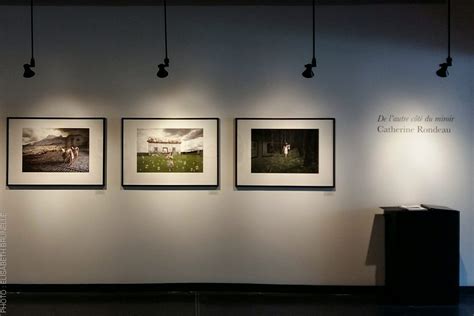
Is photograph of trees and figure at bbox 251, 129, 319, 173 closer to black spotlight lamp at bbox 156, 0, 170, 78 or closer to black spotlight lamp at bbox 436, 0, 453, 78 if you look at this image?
black spotlight lamp at bbox 156, 0, 170, 78

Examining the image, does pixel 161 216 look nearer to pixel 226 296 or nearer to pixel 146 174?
pixel 146 174

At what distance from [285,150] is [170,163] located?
1314 millimetres

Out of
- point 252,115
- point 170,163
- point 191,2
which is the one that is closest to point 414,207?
point 252,115

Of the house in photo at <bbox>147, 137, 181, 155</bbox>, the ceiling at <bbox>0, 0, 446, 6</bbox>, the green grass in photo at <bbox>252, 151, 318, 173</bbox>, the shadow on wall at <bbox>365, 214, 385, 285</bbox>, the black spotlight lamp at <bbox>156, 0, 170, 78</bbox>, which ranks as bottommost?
the shadow on wall at <bbox>365, 214, 385, 285</bbox>

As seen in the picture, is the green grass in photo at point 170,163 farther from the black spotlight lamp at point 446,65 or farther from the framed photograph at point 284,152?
the black spotlight lamp at point 446,65

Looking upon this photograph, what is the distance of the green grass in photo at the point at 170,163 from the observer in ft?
13.4

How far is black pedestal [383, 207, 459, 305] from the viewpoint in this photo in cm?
366

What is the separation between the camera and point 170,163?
408cm

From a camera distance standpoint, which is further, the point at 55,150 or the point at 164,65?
the point at 55,150

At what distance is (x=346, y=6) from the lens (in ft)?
13.6

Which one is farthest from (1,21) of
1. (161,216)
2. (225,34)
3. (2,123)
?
(161,216)

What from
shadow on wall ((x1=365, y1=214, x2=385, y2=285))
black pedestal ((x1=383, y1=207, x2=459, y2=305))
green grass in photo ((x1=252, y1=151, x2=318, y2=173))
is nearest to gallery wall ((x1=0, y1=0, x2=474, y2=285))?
shadow on wall ((x1=365, y1=214, x2=385, y2=285))

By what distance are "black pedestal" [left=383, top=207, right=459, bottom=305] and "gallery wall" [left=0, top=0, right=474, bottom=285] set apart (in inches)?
14.5

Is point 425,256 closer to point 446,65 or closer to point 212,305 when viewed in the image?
point 446,65
